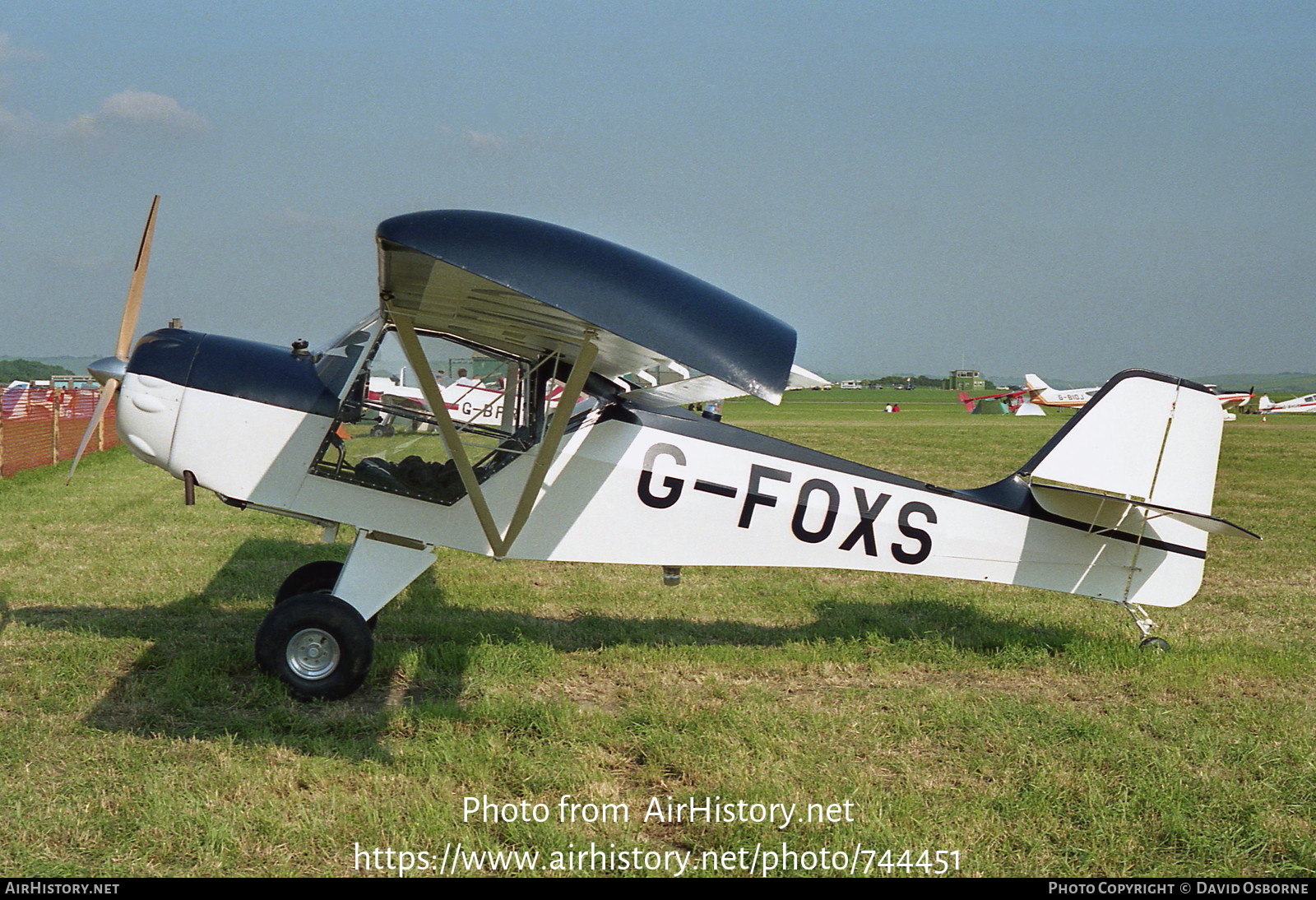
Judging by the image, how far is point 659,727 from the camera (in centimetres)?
485

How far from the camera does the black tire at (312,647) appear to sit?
512 cm

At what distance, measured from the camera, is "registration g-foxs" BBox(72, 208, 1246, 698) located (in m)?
5.25

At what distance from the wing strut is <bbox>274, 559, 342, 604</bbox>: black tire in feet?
4.65

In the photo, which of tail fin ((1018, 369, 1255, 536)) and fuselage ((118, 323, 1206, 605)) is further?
tail fin ((1018, 369, 1255, 536))

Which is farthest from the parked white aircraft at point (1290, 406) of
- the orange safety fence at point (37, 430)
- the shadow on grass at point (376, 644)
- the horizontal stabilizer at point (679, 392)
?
the horizontal stabilizer at point (679, 392)

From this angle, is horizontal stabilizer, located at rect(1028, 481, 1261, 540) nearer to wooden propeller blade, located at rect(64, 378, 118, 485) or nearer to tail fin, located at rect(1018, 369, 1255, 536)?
tail fin, located at rect(1018, 369, 1255, 536)

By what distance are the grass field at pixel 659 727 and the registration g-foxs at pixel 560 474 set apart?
0.65 m

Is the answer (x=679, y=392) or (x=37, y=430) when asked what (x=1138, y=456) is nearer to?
(x=679, y=392)

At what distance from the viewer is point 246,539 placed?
1005 centimetres

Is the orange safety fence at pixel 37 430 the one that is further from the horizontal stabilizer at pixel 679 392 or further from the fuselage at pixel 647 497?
the horizontal stabilizer at pixel 679 392

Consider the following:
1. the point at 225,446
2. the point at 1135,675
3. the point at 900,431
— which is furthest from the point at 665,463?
the point at 900,431

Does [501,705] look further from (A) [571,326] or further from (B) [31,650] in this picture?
(B) [31,650]

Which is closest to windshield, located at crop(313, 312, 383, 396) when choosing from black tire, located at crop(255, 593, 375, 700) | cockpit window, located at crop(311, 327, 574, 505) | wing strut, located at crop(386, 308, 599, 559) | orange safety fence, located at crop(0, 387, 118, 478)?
cockpit window, located at crop(311, 327, 574, 505)
